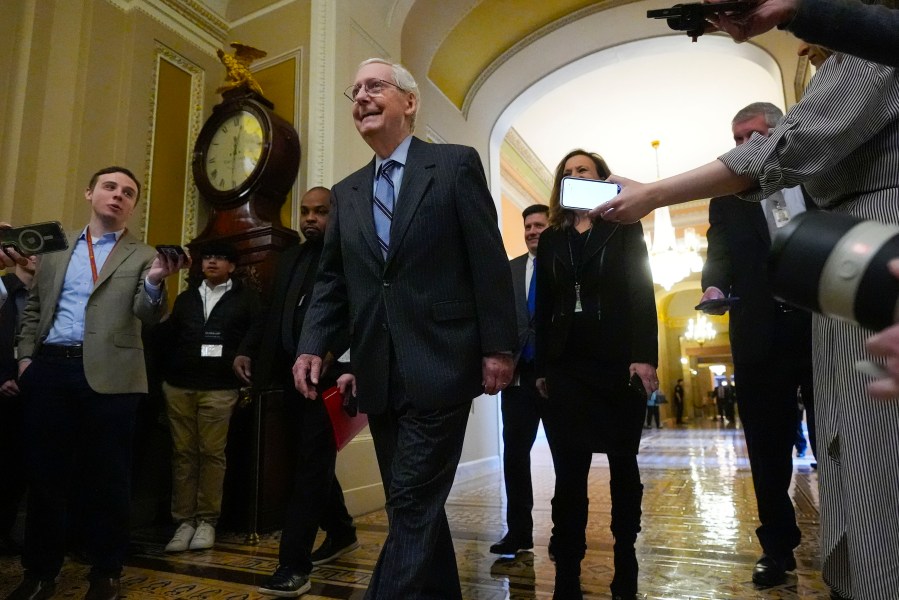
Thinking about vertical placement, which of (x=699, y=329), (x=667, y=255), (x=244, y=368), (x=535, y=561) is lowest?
(x=535, y=561)

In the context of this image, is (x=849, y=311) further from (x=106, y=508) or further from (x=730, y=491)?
(x=730, y=491)

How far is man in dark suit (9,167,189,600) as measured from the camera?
212 cm

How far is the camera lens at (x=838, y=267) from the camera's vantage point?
0.56m

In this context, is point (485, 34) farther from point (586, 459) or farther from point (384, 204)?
point (586, 459)

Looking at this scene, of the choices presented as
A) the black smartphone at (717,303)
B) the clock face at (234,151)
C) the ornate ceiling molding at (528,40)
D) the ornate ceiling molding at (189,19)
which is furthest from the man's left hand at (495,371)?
the ornate ceiling molding at (528,40)

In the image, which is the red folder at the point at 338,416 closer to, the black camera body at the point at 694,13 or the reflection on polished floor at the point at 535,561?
the reflection on polished floor at the point at 535,561

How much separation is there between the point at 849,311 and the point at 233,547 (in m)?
3.05

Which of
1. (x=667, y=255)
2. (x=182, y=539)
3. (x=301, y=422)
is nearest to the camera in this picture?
(x=301, y=422)

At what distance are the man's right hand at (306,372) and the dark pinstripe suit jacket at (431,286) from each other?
0.14 m

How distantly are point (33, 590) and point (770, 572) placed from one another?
8.45 ft

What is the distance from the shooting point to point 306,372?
5.47ft

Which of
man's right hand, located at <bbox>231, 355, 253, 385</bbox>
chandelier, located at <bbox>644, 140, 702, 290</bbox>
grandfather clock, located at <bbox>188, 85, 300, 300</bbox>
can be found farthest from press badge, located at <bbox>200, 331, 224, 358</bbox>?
chandelier, located at <bbox>644, 140, 702, 290</bbox>

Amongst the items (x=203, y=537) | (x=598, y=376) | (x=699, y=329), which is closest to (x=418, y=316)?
(x=598, y=376)

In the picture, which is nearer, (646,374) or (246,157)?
(646,374)
